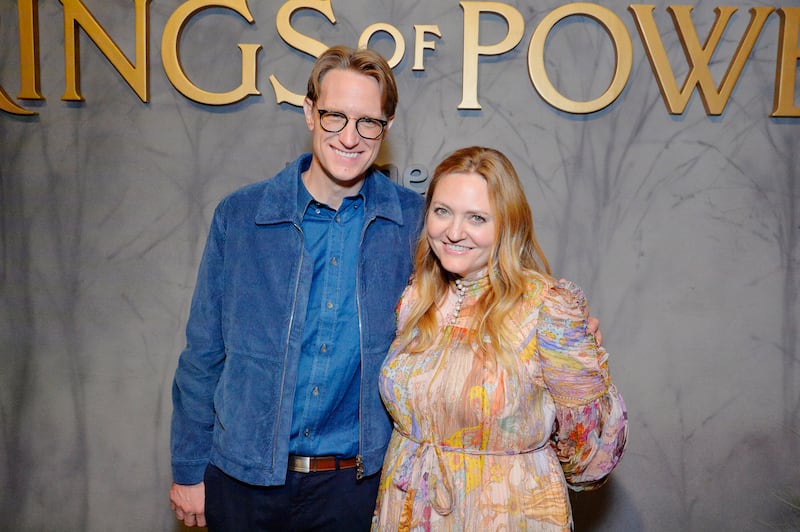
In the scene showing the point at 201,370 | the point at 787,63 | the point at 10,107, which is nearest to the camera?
the point at 201,370

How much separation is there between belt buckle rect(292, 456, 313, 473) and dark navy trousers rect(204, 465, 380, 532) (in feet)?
0.04

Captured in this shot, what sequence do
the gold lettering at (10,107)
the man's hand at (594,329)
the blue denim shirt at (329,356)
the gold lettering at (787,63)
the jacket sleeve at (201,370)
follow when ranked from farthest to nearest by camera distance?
the gold lettering at (10,107) < the gold lettering at (787,63) < the jacket sleeve at (201,370) < the blue denim shirt at (329,356) < the man's hand at (594,329)

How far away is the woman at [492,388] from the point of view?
1.55 metres

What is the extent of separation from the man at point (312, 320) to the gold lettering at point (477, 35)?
93cm

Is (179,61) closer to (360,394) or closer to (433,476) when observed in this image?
(360,394)

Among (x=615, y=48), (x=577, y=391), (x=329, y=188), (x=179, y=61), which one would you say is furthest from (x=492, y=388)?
(x=179, y=61)

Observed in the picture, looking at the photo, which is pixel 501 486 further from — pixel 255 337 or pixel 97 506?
pixel 97 506

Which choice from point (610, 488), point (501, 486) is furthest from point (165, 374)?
point (610, 488)

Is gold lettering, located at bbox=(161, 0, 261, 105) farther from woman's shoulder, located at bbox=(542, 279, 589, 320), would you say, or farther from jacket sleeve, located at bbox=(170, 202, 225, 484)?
woman's shoulder, located at bbox=(542, 279, 589, 320)

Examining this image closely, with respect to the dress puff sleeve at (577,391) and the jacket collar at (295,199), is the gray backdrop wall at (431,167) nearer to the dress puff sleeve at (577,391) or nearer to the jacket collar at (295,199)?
the jacket collar at (295,199)

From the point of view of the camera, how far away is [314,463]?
177cm

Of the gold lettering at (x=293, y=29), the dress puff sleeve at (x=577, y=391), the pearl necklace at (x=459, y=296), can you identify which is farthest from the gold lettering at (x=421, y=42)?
the dress puff sleeve at (x=577, y=391)

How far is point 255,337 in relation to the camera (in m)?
1.79

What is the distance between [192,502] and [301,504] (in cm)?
39
